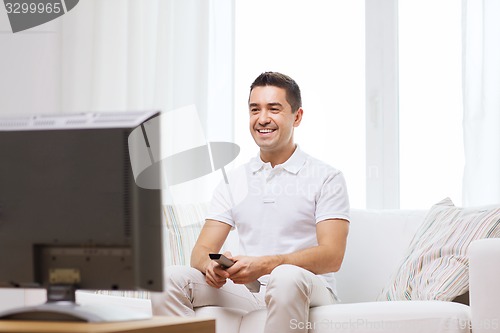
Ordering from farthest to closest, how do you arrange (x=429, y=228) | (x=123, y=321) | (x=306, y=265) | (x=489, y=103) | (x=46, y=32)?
(x=46, y=32), (x=489, y=103), (x=429, y=228), (x=306, y=265), (x=123, y=321)

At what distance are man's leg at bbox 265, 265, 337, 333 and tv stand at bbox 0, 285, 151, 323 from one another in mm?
785

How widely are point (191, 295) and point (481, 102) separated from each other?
1.65 meters

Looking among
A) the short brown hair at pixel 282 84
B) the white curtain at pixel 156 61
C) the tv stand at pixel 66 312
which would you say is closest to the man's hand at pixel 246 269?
the short brown hair at pixel 282 84

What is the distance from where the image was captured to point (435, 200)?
3.64 metres

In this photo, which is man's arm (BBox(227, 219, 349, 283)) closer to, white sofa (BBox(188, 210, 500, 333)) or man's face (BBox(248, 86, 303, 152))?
white sofa (BBox(188, 210, 500, 333))

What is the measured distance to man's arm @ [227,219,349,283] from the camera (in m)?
2.40

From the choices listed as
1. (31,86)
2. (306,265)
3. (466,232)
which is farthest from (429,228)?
(31,86)

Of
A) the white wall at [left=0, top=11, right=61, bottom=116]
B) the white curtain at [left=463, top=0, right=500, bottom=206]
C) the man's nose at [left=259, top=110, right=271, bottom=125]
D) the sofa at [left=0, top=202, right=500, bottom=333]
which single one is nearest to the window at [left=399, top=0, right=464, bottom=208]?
the white curtain at [left=463, top=0, right=500, bottom=206]

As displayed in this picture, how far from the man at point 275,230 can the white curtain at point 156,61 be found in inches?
41.0

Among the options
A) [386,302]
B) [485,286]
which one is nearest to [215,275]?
[386,302]

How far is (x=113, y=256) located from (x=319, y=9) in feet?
8.83

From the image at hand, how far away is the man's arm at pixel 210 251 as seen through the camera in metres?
2.47

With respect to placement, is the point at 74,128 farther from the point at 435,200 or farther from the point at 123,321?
the point at 435,200

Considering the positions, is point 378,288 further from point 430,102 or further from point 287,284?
point 430,102
